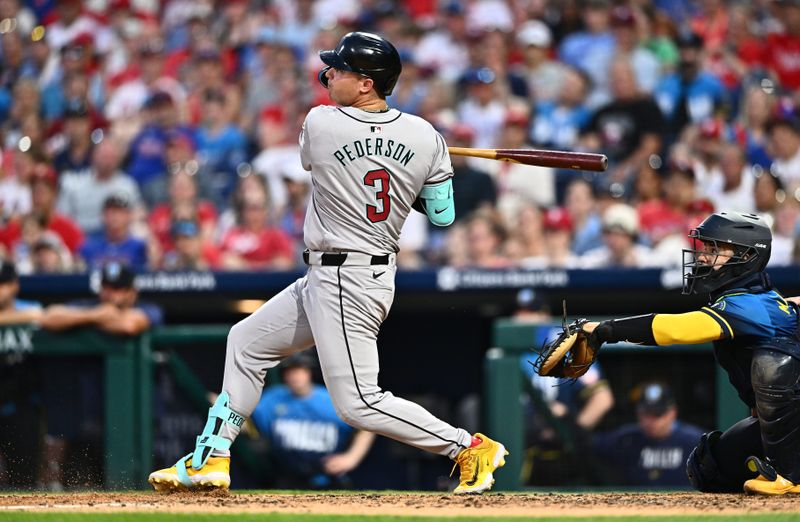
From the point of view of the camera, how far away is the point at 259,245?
354 inches

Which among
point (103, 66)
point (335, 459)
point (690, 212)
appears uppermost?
point (103, 66)

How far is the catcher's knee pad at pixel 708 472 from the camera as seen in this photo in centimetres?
506

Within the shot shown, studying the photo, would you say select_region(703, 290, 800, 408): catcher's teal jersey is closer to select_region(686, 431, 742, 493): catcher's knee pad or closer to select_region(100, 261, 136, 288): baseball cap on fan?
select_region(686, 431, 742, 493): catcher's knee pad

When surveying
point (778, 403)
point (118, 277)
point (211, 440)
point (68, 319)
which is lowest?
point (211, 440)

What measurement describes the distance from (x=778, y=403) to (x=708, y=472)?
1.78ft

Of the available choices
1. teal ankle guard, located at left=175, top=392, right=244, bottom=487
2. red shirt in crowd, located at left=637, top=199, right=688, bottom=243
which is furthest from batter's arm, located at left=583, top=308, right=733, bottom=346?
red shirt in crowd, located at left=637, top=199, right=688, bottom=243

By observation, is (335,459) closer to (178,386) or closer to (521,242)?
(178,386)

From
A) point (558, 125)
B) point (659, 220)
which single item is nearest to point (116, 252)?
point (558, 125)

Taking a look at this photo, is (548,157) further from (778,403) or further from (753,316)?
(778,403)

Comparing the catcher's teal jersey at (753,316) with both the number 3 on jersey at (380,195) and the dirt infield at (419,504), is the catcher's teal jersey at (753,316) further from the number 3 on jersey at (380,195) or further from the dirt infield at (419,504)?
the number 3 on jersey at (380,195)

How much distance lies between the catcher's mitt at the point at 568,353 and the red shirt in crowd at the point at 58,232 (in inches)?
220

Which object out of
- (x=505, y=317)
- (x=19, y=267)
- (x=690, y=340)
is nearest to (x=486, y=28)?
(x=505, y=317)

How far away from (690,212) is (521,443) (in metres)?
2.53

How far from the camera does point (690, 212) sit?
344 inches
